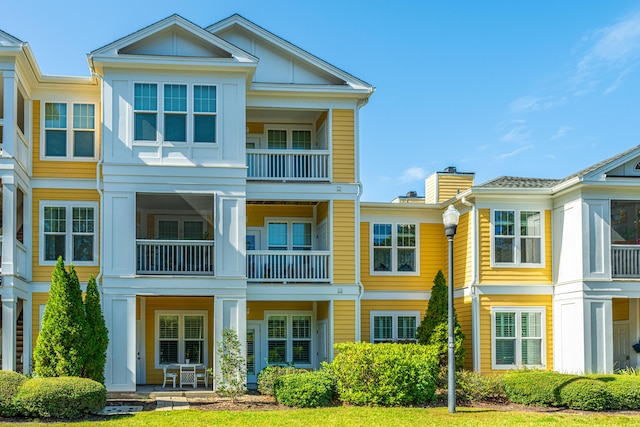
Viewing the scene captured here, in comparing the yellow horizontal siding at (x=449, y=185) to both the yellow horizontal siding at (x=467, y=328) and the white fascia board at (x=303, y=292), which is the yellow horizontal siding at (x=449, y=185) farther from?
the white fascia board at (x=303, y=292)

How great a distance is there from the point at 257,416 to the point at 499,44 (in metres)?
10.5

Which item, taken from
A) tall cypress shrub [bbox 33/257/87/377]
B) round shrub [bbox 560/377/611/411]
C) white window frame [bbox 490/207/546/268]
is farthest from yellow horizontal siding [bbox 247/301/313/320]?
round shrub [bbox 560/377/611/411]

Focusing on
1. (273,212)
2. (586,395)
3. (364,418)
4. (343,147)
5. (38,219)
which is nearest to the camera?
(364,418)

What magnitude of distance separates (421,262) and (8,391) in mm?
12999

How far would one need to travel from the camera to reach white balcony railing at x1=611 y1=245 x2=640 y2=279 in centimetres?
2169

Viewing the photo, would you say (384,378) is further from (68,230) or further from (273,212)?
(68,230)

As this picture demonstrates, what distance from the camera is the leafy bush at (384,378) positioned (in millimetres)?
17953

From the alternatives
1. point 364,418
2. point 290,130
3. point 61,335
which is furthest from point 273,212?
point 364,418

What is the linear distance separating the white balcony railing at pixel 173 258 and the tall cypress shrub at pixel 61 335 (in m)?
3.08

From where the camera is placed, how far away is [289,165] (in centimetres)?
2198

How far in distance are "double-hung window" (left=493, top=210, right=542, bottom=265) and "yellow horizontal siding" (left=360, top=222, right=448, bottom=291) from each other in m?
1.90

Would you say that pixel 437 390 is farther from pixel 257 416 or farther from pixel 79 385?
pixel 79 385

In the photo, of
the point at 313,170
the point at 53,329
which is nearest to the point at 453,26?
the point at 313,170

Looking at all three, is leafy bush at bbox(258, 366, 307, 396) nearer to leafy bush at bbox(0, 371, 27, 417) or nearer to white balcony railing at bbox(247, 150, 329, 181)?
white balcony railing at bbox(247, 150, 329, 181)
